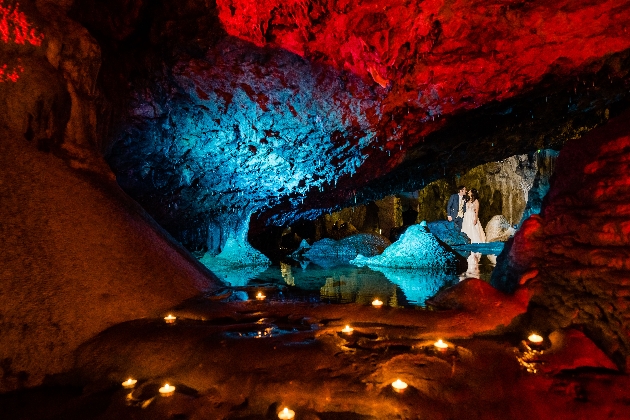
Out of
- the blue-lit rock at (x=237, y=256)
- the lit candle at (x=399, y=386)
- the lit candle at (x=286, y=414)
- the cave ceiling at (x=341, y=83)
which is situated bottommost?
the lit candle at (x=286, y=414)

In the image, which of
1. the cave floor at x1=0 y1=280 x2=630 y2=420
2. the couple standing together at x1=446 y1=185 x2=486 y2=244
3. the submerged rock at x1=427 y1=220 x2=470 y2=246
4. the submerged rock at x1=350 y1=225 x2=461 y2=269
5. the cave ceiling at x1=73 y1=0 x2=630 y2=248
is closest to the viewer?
the cave floor at x1=0 y1=280 x2=630 y2=420

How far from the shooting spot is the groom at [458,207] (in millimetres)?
23109

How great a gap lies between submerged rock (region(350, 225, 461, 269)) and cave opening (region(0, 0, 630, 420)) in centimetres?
8

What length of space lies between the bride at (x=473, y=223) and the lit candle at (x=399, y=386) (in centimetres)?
2137

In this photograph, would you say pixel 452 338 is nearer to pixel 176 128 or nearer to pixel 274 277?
pixel 274 277

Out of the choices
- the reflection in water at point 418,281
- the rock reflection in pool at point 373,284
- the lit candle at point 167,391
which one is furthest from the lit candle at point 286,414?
the reflection in water at point 418,281

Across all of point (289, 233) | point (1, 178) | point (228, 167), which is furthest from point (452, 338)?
point (289, 233)

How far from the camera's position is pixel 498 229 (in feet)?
67.6

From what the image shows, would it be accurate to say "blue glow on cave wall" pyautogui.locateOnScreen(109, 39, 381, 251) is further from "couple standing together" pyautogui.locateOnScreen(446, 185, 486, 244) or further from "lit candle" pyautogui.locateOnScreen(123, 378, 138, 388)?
"couple standing together" pyautogui.locateOnScreen(446, 185, 486, 244)

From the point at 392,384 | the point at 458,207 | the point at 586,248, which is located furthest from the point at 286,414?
the point at 458,207

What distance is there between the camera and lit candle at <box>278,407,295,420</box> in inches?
96.0

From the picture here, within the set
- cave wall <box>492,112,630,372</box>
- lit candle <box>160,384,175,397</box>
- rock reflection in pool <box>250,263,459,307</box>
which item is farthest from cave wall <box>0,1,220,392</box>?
cave wall <box>492,112,630,372</box>

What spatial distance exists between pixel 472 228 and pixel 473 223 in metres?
0.34

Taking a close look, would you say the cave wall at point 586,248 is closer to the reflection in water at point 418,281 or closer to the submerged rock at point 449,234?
the reflection in water at point 418,281
